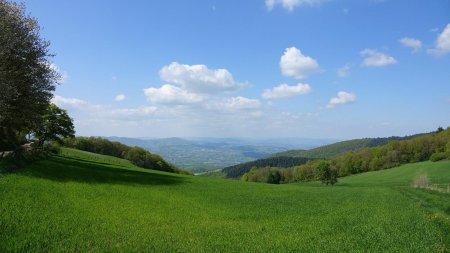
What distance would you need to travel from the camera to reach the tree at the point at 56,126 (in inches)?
2681

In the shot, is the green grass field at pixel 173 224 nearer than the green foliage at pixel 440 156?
Yes

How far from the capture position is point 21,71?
36031 mm

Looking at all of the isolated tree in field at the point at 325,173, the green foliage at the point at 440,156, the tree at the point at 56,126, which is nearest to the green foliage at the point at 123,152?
the tree at the point at 56,126

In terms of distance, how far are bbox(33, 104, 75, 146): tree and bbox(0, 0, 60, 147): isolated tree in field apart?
1101 inches

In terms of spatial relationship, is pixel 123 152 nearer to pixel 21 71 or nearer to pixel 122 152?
pixel 122 152

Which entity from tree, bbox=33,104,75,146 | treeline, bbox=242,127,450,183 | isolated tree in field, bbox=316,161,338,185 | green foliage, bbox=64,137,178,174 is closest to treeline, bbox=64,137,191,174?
green foliage, bbox=64,137,178,174

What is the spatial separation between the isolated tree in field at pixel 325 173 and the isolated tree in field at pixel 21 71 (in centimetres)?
7625

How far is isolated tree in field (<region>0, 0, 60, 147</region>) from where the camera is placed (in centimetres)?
3272

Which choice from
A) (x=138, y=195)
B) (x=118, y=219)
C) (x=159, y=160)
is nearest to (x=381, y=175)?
(x=159, y=160)

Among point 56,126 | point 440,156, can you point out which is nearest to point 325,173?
point 440,156

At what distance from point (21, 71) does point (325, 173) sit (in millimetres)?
82819

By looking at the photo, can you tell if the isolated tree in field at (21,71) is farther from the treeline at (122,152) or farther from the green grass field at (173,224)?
the treeline at (122,152)

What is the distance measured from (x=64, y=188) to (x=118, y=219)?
31.8 ft

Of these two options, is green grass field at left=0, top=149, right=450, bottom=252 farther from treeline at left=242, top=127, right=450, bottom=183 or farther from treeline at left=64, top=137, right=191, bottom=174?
treeline at left=242, top=127, right=450, bottom=183
